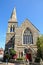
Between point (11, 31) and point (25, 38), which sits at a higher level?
point (11, 31)

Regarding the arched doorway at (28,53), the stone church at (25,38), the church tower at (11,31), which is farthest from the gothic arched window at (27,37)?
the church tower at (11,31)

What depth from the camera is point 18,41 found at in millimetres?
51781

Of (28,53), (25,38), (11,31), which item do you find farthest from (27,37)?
(11,31)

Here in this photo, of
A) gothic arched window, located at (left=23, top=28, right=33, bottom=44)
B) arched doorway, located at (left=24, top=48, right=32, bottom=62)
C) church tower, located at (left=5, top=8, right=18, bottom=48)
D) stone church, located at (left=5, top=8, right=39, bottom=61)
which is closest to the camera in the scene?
arched doorway, located at (left=24, top=48, right=32, bottom=62)

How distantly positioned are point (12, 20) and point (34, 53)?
19391mm

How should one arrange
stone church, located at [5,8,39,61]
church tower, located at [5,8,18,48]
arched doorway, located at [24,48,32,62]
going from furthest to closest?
church tower, located at [5,8,18,48], stone church, located at [5,8,39,61], arched doorway, located at [24,48,32,62]

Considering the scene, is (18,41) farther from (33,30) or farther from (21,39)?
(33,30)

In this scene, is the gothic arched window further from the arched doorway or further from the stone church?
the arched doorway

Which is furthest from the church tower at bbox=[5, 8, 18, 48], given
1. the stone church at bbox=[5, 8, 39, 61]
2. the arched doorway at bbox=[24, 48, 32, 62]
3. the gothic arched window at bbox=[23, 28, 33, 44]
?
the arched doorway at bbox=[24, 48, 32, 62]

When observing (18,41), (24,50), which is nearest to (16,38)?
(18,41)

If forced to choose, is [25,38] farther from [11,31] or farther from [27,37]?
[11,31]

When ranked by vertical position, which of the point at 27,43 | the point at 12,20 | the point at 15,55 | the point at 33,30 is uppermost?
the point at 12,20

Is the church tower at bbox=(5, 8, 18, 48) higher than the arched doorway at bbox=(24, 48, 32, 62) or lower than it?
higher

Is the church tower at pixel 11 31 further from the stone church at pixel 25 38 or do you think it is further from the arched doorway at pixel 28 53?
the arched doorway at pixel 28 53
